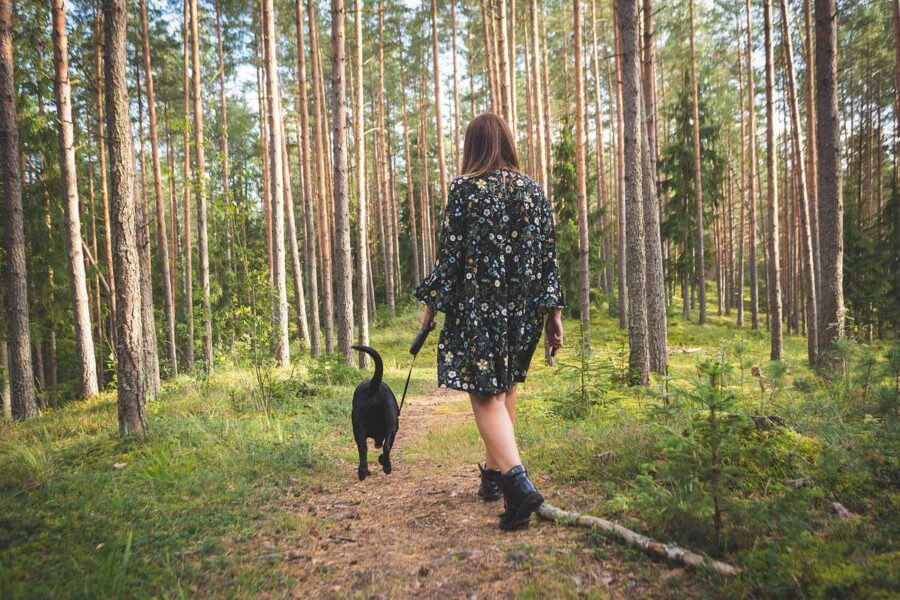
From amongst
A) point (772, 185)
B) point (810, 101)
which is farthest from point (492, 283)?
point (810, 101)

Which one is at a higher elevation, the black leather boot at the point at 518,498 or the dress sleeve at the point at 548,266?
the dress sleeve at the point at 548,266

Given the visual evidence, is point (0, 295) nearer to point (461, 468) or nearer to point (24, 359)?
point (24, 359)

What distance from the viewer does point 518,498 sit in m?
2.70

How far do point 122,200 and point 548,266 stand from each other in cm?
415

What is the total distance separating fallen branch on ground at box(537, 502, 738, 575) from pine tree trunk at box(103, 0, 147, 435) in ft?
13.7

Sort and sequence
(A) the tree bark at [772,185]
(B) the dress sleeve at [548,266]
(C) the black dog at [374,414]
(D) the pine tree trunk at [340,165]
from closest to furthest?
(B) the dress sleeve at [548,266]
(C) the black dog at [374,414]
(D) the pine tree trunk at [340,165]
(A) the tree bark at [772,185]

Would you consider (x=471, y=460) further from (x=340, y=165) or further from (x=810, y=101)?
(x=810, y=101)

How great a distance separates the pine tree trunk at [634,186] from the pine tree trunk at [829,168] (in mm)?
2769

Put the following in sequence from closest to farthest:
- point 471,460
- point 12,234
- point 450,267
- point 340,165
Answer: point 450,267
point 471,460
point 12,234
point 340,165

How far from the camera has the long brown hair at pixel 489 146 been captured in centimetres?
315

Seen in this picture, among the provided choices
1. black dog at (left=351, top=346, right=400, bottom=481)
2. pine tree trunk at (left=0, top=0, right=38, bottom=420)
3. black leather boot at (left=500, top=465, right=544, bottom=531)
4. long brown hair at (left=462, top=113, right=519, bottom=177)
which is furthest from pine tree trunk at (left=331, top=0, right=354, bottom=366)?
black leather boot at (left=500, top=465, right=544, bottom=531)

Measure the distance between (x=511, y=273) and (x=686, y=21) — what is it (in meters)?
21.6

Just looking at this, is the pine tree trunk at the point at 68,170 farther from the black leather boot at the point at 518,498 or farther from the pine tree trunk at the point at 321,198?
the black leather boot at the point at 518,498

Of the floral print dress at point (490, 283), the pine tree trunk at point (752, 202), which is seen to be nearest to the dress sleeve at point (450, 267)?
the floral print dress at point (490, 283)
